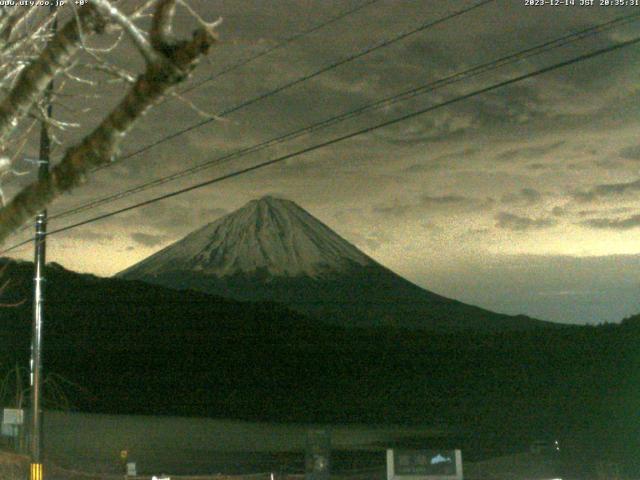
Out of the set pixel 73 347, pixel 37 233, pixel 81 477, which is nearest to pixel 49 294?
pixel 73 347

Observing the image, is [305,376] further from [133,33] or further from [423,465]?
[133,33]

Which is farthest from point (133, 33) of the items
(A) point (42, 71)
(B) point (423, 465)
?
(B) point (423, 465)

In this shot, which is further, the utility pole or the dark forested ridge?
the dark forested ridge

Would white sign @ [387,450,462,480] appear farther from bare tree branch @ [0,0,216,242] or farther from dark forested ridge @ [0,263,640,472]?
dark forested ridge @ [0,263,640,472]

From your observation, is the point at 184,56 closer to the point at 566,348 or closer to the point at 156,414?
the point at 156,414

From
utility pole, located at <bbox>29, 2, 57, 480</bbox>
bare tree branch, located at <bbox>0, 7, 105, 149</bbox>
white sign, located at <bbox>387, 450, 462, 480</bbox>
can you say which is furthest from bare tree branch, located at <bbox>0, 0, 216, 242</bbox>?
utility pole, located at <bbox>29, 2, 57, 480</bbox>

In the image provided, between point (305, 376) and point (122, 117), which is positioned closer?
point (122, 117)

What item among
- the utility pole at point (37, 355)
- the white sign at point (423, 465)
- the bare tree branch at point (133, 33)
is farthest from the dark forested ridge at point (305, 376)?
the bare tree branch at point (133, 33)
